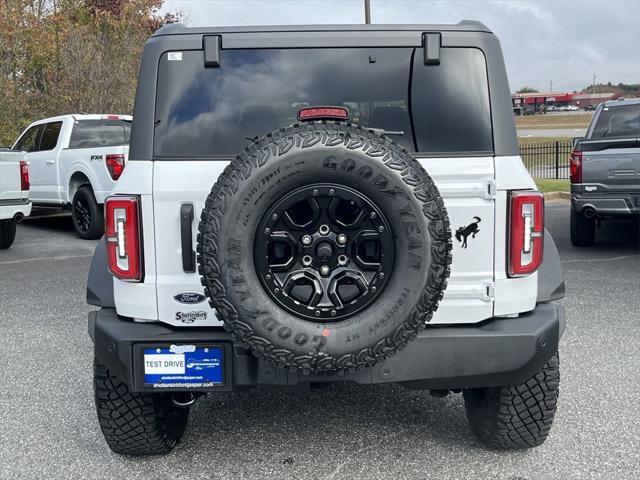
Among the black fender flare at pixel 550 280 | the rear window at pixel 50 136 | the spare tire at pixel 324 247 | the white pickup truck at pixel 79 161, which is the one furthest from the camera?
the rear window at pixel 50 136

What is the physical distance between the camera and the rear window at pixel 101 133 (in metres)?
11.1

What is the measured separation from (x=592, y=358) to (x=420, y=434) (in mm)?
1744

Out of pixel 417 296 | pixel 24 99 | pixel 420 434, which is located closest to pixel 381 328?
pixel 417 296

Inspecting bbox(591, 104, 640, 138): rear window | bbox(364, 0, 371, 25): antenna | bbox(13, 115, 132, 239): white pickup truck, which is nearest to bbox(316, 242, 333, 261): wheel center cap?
bbox(591, 104, 640, 138): rear window

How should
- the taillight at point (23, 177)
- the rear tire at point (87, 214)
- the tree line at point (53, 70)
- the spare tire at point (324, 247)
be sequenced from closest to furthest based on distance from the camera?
the spare tire at point (324, 247)
the taillight at point (23, 177)
the rear tire at point (87, 214)
the tree line at point (53, 70)

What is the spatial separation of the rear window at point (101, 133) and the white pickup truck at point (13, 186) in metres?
2.03

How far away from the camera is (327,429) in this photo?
3.76m

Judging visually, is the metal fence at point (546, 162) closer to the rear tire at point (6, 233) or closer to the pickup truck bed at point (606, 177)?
the pickup truck bed at point (606, 177)

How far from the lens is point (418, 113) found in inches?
121

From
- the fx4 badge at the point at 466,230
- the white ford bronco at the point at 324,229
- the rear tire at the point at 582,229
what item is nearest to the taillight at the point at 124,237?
the white ford bronco at the point at 324,229

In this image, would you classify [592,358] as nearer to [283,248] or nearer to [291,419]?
[291,419]

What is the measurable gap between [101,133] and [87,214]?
135 centimetres

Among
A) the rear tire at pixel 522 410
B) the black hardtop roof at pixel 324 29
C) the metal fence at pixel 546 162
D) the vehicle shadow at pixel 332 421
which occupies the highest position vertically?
the black hardtop roof at pixel 324 29

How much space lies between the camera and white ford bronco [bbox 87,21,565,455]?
2.66 m
